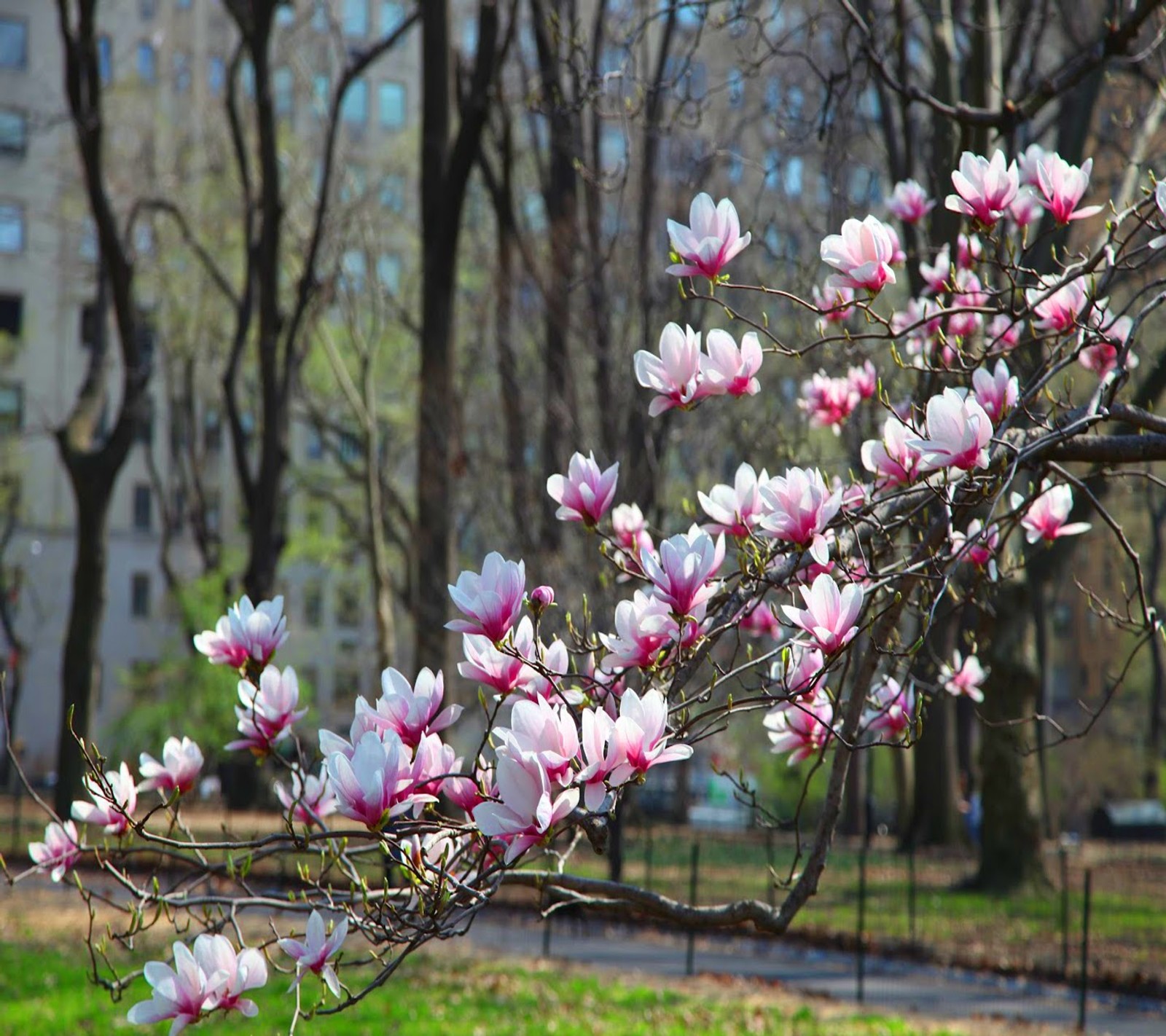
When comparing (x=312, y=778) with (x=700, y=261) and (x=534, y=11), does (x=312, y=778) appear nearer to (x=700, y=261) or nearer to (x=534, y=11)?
(x=700, y=261)

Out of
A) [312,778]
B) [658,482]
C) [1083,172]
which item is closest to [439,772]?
[312,778]

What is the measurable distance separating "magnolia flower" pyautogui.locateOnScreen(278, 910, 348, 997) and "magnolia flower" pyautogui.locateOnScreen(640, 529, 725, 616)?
2.81ft

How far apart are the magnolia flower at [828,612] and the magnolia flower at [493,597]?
1.61 feet

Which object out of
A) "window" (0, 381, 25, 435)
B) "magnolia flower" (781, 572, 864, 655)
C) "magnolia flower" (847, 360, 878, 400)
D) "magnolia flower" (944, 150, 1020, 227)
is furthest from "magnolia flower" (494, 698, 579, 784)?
"window" (0, 381, 25, 435)

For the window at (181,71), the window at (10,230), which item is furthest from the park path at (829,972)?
the window at (10,230)

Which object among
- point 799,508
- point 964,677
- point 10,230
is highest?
point 10,230

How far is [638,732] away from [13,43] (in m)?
48.4

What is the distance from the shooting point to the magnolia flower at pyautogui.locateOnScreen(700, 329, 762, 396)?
302cm

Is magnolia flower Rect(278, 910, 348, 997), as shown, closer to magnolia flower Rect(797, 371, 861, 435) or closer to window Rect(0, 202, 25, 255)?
magnolia flower Rect(797, 371, 861, 435)

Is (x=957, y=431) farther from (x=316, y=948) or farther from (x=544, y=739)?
(x=316, y=948)

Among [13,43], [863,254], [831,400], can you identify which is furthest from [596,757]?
[13,43]

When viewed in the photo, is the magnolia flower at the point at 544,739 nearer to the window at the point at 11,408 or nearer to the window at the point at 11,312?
the window at the point at 11,408

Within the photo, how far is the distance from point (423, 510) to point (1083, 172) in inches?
493

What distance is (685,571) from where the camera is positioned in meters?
2.61
